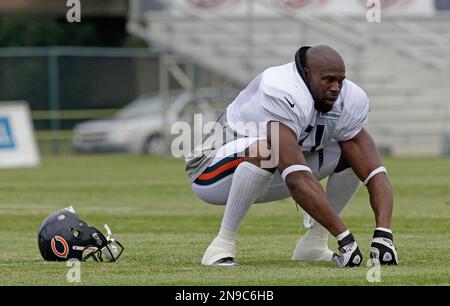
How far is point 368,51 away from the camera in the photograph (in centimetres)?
2469

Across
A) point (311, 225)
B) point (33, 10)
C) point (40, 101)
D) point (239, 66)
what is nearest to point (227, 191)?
point (311, 225)

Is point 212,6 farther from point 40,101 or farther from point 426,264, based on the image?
point 426,264

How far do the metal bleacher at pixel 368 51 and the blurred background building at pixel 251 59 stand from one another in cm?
A: 3

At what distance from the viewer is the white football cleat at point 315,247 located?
307 inches

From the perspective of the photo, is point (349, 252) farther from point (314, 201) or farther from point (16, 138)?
point (16, 138)

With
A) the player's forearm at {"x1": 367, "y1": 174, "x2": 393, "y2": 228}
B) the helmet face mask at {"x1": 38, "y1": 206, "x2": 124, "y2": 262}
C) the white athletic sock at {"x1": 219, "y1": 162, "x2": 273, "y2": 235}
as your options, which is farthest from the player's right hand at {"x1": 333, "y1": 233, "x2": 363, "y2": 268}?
the helmet face mask at {"x1": 38, "y1": 206, "x2": 124, "y2": 262}

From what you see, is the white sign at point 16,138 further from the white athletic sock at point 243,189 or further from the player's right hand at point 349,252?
the player's right hand at point 349,252

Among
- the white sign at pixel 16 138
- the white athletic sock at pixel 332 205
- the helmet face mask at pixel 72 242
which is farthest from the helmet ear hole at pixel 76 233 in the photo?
the white sign at pixel 16 138

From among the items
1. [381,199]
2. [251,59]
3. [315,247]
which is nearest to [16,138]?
[251,59]

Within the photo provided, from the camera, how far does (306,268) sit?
7.24m

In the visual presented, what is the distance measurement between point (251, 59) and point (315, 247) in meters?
17.0

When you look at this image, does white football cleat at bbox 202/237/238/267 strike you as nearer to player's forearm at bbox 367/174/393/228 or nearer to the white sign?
player's forearm at bbox 367/174/393/228

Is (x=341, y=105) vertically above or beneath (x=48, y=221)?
above
